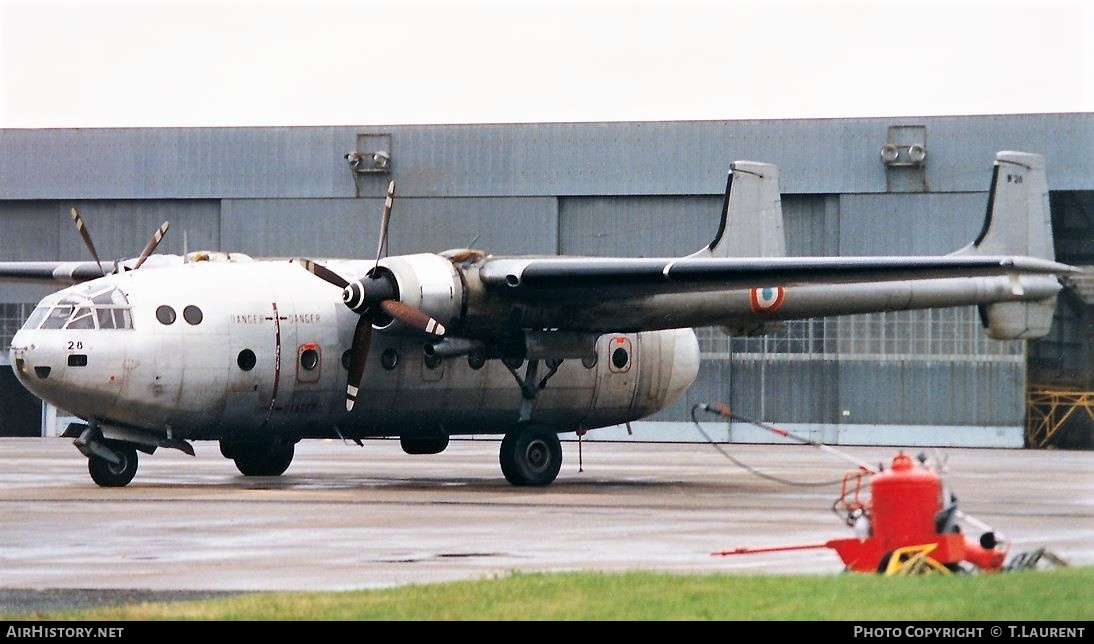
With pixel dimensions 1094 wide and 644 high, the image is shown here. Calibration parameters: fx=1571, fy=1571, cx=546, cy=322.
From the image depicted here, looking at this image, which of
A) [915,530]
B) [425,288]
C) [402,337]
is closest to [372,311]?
[425,288]

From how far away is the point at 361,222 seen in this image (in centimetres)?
5741

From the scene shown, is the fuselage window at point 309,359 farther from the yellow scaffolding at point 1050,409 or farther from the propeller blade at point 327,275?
the yellow scaffolding at point 1050,409

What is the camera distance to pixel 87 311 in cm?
2519

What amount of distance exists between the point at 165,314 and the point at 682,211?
111 ft

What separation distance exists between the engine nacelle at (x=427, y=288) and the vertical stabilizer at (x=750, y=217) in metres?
8.72

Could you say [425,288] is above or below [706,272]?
below

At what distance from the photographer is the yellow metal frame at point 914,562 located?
1339cm

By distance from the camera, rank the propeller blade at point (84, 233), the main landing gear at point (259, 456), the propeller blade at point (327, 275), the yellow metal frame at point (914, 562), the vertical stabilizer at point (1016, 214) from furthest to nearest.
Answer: the vertical stabilizer at point (1016, 214)
the main landing gear at point (259, 456)
the propeller blade at point (84, 233)
the propeller blade at point (327, 275)
the yellow metal frame at point (914, 562)

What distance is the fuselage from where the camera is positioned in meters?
24.9

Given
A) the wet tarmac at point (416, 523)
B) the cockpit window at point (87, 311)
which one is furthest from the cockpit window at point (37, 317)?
the wet tarmac at point (416, 523)

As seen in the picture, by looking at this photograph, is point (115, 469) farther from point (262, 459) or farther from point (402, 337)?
point (402, 337)

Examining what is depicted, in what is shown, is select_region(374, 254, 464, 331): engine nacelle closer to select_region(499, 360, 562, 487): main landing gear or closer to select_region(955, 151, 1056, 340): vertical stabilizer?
select_region(499, 360, 562, 487): main landing gear
